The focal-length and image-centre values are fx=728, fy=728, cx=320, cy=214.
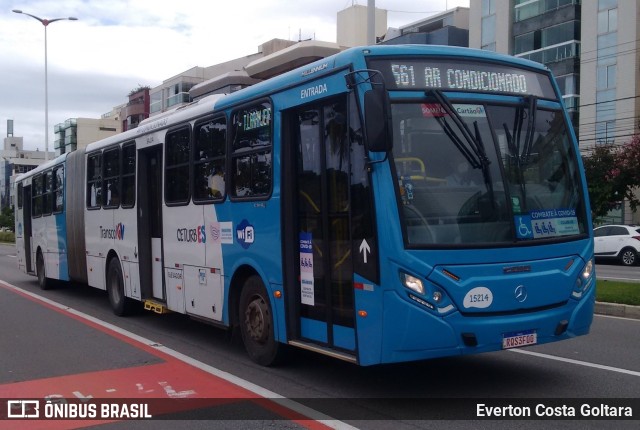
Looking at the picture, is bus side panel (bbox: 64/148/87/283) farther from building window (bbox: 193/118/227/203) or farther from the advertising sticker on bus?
the advertising sticker on bus

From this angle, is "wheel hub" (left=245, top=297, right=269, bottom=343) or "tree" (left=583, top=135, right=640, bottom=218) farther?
"tree" (left=583, top=135, right=640, bottom=218)

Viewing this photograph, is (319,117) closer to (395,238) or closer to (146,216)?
(395,238)

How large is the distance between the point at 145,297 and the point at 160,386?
4181 mm

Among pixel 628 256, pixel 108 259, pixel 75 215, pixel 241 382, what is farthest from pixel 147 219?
pixel 628 256

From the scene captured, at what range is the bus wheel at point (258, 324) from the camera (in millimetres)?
8148

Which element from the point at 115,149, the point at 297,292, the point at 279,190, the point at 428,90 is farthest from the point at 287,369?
the point at 115,149

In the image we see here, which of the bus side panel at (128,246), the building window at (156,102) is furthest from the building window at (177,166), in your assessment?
the building window at (156,102)

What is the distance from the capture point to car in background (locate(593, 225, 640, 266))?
85.8ft

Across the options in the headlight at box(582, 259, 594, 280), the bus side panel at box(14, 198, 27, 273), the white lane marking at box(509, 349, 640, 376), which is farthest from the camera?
the bus side panel at box(14, 198, 27, 273)

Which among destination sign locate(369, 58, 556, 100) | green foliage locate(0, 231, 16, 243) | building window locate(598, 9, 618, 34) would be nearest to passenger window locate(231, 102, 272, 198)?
destination sign locate(369, 58, 556, 100)

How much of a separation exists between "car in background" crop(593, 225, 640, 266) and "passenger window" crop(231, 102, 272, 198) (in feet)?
69.8

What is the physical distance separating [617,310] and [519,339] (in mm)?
6348

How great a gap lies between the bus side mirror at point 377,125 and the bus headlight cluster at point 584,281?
7.70ft

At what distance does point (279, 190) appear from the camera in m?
7.82
